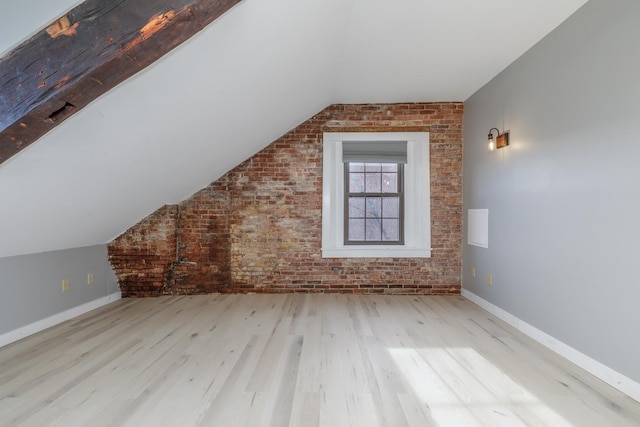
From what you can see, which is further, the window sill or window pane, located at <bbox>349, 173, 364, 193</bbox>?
window pane, located at <bbox>349, 173, 364, 193</bbox>

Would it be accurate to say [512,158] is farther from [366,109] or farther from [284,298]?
[284,298]

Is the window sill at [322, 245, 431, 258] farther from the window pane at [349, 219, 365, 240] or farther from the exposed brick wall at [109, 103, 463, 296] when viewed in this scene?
the window pane at [349, 219, 365, 240]

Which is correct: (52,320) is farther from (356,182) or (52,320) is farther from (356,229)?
(356,182)

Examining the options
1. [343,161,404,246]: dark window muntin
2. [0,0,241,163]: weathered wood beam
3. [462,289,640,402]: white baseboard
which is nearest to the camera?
[0,0,241,163]: weathered wood beam

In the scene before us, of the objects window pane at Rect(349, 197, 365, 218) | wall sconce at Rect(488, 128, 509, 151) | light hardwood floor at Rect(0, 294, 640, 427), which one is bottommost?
light hardwood floor at Rect(0, 294, 640, 427)

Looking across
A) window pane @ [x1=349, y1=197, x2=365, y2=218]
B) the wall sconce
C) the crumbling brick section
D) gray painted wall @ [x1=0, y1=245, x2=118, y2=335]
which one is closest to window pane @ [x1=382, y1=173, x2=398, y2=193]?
window pane @ [x1=349, y1=197, x2=365, y2=218]

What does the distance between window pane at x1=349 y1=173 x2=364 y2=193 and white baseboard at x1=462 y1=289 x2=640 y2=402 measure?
2.22 m

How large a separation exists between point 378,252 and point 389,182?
3.47ft

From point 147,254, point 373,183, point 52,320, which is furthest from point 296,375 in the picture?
point 373,183

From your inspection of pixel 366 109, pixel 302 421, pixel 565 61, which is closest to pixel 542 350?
pixel 302 421

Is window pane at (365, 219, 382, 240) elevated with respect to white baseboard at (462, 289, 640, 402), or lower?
elevated

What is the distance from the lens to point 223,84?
Answer: 2408 mm

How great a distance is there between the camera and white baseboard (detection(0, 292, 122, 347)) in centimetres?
271

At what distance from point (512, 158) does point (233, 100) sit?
108 inches
